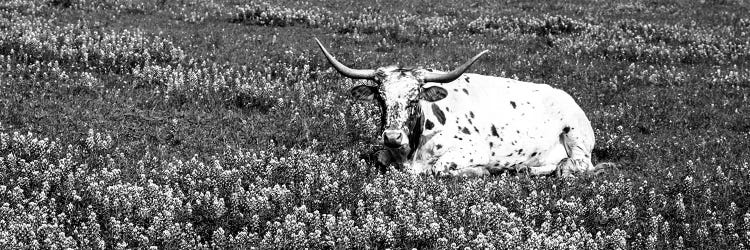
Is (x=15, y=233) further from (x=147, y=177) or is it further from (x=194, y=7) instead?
(x=194, y=7)

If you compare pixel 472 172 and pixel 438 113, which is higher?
pixel 438 113

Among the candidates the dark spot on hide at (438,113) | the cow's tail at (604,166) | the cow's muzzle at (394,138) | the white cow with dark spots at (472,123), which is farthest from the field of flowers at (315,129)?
the dark spot on hide at (438,113)

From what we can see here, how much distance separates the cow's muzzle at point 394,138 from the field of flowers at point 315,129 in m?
0.46

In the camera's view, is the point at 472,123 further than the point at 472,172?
Yes

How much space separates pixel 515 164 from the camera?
12484mm

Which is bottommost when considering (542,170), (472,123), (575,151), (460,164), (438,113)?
(542,170)

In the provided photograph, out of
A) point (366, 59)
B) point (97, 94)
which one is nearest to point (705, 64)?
point (366, 59)

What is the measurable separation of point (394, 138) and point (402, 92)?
116 centimetres

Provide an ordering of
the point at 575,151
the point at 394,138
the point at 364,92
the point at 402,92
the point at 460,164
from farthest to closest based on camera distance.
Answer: the point at 575,151 < the point at 364,92 < the point at 460,164 < the point at 402,92 < the point at 394,138

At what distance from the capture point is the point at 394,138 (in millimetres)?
10312

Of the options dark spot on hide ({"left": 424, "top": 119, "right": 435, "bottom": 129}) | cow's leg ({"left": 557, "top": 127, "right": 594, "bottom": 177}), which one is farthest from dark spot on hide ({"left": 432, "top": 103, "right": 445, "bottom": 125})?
cow's leg ({"left": 557, "top": 127, "right": 594, "bottom": 177})

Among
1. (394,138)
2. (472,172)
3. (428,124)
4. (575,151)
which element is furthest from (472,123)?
(394,138)

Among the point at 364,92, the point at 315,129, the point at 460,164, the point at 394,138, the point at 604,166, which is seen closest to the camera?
the point at 394,138

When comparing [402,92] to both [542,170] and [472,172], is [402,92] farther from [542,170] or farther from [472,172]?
[542,170]
